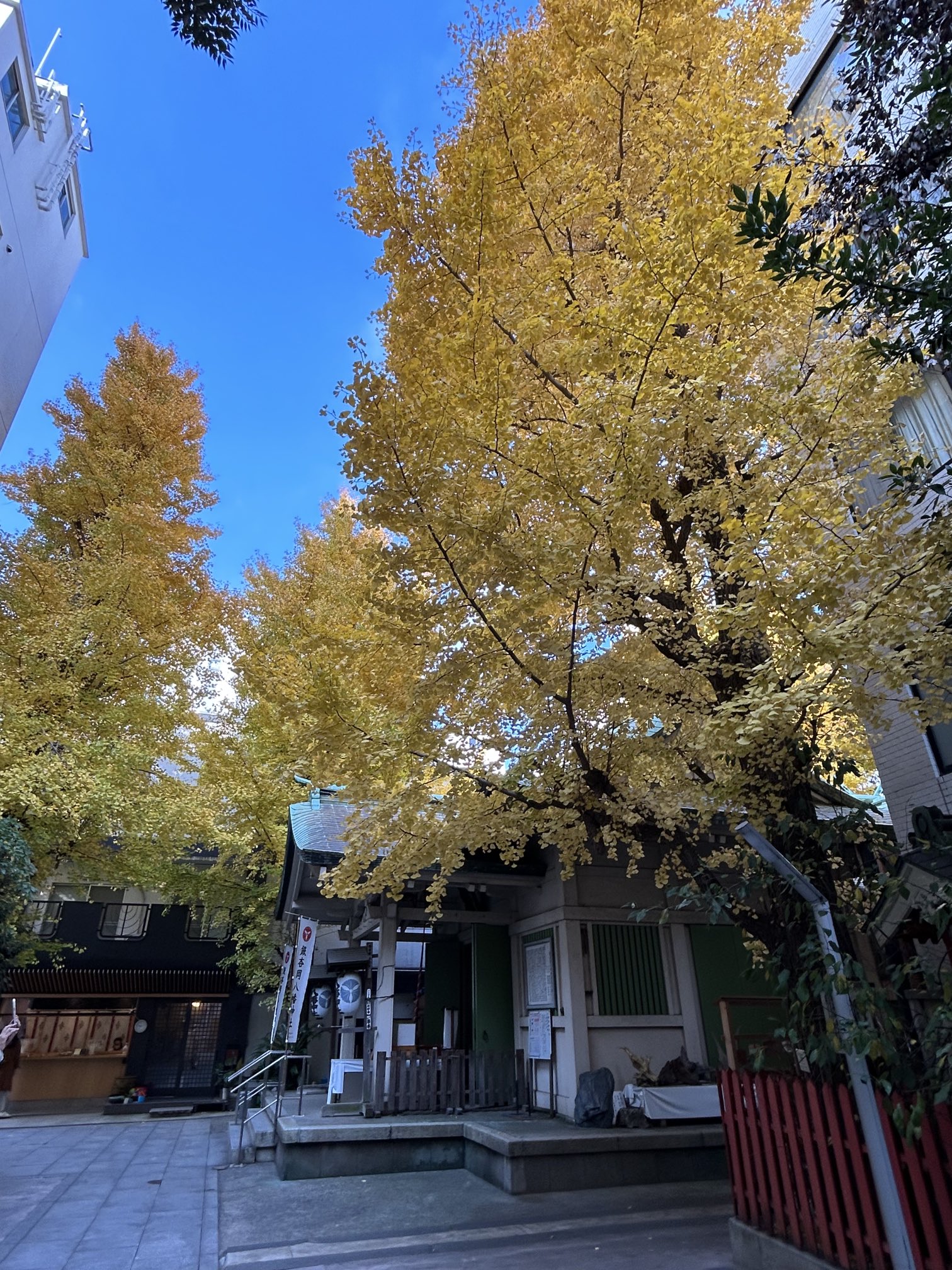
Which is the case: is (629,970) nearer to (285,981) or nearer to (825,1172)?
(825,1172)

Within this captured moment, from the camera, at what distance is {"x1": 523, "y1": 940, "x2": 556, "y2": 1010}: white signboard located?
10039 mm

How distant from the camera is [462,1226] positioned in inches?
250

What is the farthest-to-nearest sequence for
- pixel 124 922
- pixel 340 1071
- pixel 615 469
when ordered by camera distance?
pixel 124 922 < pixel 340 1071 < pixel 615 469

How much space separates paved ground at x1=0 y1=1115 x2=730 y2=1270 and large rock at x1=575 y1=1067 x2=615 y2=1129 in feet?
2.93

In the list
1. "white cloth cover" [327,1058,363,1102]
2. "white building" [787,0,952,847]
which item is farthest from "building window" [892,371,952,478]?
"white cloth cover" [327,1058,363,1102]

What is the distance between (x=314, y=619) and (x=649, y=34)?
11968 mm

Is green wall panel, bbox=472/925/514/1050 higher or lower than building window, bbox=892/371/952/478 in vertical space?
lower

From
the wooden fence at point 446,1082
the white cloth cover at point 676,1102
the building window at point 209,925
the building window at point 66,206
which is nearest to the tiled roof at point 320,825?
the wooden fence at point 446,1082

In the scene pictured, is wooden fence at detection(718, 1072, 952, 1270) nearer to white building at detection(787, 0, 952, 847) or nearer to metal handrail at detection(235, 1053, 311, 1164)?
white building at detection(787, 0, 952, 847)

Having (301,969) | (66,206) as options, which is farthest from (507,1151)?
(66,206)

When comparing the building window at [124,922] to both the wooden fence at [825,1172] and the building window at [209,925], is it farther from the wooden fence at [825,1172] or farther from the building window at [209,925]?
the wooden fence at [825,1172]

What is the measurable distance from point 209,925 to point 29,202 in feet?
69.6

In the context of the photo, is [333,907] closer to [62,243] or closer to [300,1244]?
[300,1244]

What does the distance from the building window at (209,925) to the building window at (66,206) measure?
70.0ft
